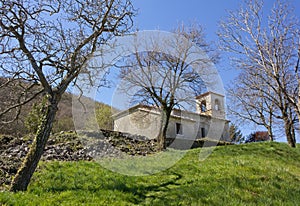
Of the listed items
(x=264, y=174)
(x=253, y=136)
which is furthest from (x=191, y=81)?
(x=253, y=136)

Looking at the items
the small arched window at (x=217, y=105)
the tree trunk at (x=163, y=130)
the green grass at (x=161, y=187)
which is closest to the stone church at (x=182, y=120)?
the small arched window at (x=217, y=105)

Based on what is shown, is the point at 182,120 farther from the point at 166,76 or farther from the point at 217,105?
the point at 166,76

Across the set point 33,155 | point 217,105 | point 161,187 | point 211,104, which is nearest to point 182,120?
point 217,105

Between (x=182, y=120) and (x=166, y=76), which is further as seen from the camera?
(x=182, y=120)

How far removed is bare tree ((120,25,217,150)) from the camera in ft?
52.1

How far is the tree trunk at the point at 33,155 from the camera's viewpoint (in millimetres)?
5645

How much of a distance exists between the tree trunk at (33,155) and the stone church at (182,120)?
30.3 ft

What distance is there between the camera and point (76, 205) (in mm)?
4934

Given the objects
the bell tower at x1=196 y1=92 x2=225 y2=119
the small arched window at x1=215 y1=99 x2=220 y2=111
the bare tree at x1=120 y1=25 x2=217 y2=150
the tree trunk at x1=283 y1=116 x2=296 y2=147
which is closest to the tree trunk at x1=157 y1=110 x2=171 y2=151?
the bare tree at x1=120 y1=25 x2=217 y2=150

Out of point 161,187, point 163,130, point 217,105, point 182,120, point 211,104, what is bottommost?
point 161,187

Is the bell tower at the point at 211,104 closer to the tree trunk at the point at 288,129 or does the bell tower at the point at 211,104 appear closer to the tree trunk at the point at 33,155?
the tree trunk at the point at 288,129

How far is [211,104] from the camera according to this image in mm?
21219

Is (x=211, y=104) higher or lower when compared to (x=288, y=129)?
higher

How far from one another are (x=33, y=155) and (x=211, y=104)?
56.1 feet
